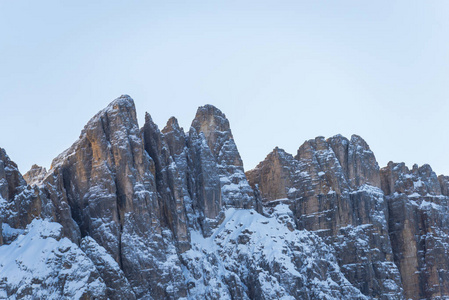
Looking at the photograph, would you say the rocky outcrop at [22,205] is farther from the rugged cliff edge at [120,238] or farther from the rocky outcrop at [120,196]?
the rocky outcrop at [120,196]

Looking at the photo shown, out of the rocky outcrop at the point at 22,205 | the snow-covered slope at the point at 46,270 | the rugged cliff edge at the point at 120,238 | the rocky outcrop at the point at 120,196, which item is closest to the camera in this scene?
the snow-covered slope at the point at 46,270

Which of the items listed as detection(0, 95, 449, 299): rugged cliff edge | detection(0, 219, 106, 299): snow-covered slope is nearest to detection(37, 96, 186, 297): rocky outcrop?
detection(0, 95, 449, 299): rugged cliff edge

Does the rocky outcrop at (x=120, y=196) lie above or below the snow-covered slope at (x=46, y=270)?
above

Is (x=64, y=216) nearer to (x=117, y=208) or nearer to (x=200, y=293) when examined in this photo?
(x=117, y=208)

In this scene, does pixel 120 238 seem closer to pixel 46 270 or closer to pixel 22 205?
pixel 22 205

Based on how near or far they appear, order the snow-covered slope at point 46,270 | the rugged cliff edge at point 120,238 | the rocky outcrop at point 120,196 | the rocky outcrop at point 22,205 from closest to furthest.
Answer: the snow-covered slope at point 46,270
the rugged cliff edge at point 120,238
the rocky outcrop at point 22,205
the rocky outcrop at point 120,196

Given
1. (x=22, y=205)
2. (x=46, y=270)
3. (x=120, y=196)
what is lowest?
(x=46, y=270)

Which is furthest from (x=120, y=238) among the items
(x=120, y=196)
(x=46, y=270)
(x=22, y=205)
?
(x=46, y=270)

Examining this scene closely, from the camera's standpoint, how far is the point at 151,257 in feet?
582

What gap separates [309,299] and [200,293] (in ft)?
85.3

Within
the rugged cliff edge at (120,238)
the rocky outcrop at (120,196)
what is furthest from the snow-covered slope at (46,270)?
the rocky outcrop at (120,196)

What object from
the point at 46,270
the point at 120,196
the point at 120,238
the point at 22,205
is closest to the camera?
the point at 46,270

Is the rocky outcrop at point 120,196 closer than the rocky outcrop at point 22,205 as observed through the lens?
No

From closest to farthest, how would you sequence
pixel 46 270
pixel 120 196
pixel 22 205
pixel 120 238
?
1. pixel 46 270
2. pixel 22 205
3. pixel 120 238
4. pixel 120 196
